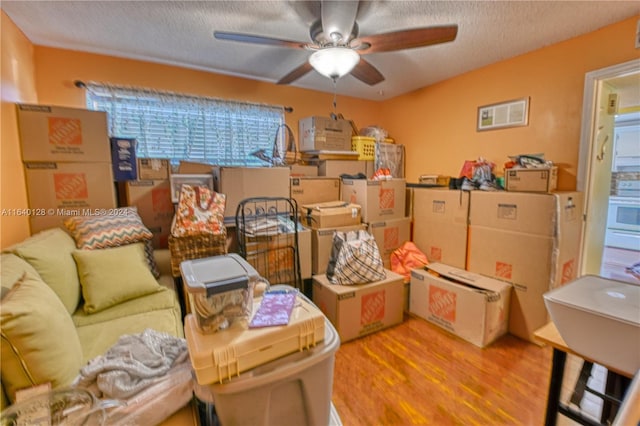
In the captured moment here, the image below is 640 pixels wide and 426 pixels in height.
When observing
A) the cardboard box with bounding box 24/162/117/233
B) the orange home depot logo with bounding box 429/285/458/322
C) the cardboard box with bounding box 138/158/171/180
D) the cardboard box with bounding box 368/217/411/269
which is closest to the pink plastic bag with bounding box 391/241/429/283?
the cardboard box with bounding box 368/217/411/269

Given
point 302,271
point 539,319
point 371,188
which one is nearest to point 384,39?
point 371,188

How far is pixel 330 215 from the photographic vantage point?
8.57ft

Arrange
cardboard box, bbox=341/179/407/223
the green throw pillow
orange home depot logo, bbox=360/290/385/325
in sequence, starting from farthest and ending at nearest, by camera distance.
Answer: cardboard box, bbox=341/179/407/223, orange home depot logo, bbox=360/290/385/325, the green throw pillow

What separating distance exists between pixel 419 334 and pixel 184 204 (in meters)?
2.09

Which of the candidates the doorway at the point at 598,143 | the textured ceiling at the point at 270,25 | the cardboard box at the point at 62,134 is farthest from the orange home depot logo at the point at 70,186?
the doorway at the point at 598,143

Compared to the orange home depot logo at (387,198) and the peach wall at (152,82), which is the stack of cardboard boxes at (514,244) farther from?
the peach wall at (152,82)

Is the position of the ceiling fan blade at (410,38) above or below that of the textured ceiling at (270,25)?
below

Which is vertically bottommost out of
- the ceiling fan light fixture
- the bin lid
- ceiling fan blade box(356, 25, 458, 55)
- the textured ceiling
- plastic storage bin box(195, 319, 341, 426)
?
plastic storage bin box(195, 319, 341, 426)

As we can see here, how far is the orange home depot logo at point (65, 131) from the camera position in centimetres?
196

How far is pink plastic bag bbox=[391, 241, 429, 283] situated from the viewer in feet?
9.20

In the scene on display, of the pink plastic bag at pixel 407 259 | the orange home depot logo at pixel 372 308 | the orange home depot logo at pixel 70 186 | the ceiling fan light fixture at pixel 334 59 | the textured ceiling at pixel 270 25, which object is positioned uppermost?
the textured ceiling at pixel 270 25

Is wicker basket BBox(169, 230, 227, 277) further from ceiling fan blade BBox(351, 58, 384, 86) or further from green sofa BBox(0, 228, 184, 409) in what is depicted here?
ceiling fan blade BBox(351, 58, 384, 86)

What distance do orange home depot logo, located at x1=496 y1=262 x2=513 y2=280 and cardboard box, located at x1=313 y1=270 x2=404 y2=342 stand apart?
32.0 inches

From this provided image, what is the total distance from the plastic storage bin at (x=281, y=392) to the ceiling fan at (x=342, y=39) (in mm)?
1649
